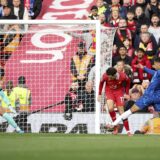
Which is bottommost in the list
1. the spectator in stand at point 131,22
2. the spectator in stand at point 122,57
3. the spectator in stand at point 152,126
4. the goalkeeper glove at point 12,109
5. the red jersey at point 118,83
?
the spectator in stand at point 152,126

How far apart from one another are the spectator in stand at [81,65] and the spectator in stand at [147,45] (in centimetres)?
211

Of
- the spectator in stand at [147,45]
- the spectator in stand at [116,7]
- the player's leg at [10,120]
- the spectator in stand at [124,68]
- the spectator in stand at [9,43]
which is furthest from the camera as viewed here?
the spectator in stand at [116,7]

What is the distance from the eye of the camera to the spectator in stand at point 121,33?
17.0 m

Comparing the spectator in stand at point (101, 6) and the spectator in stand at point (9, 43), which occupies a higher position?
the spectator in stand at point (101, 6)

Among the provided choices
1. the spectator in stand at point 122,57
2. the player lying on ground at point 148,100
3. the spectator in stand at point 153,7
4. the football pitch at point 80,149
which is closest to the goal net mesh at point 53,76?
the spectator in stand at point 122,57

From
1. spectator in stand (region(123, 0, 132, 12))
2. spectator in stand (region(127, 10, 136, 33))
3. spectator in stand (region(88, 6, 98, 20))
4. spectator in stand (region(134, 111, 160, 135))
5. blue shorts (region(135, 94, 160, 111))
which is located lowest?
spectator in stand (region(134, 111, 160, 135))

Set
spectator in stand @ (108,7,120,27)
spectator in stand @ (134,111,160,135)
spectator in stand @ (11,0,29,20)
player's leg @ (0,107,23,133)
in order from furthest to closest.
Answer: spectator in stand @ (11,0,29,20) → spectator in stand @ (108,7,120,27) → player's leg @ (0,107,23,133) → spectator in stand @ (134,111,160,135)

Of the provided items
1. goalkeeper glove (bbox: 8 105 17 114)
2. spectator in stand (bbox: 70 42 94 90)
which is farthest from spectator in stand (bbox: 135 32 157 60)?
goalkeeper glove (bbox: 8 105 17 114)

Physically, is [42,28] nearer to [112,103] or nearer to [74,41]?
[74,41]

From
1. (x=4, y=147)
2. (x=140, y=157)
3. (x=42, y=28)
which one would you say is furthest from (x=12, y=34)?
(x=140, y=157)

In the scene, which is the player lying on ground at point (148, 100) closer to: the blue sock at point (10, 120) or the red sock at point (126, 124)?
the red sock at point (126, 124)

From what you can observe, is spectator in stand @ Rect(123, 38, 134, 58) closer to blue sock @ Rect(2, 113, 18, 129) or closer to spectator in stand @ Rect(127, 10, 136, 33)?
spectator in stand @ Rect(127, 10, 136, 33)

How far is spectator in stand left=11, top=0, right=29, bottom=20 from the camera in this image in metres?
18.5

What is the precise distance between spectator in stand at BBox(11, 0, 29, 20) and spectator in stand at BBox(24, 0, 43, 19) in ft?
0.32
